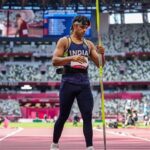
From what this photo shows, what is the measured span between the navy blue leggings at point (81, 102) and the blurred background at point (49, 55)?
158ft

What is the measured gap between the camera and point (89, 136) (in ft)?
24.1

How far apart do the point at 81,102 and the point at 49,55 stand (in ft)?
195

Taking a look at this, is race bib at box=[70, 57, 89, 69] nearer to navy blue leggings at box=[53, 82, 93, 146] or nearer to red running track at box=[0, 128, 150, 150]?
navy blue leggings at box=[53, 82, 93, 146]

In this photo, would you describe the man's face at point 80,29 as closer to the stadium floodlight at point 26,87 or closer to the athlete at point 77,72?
the athlete at point 77,72

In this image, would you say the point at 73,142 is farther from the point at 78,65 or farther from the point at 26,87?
the point at 26,87

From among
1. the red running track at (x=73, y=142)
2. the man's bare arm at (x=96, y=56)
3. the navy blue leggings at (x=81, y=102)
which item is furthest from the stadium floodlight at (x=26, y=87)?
the navy blue leggings at (x=81, y=102)

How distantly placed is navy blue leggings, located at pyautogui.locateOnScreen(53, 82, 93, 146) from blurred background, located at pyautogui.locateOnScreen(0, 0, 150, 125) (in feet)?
158

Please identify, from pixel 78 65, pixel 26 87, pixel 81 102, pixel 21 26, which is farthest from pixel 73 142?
pixel 26 87

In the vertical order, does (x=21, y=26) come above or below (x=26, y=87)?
above

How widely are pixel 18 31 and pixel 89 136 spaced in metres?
53.7

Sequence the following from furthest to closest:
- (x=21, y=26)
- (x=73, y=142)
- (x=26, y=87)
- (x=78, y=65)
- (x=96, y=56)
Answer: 1. (x=26, y=87)
2. (x=21, y=26)
3. (x=73, y=142)
4. (x=96, y=56)
5. (x=78, y=65)

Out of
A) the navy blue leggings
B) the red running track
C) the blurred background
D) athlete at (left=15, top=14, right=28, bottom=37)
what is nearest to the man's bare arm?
the navy blue leggings

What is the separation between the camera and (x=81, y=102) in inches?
291

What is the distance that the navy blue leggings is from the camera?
7.35 metres
